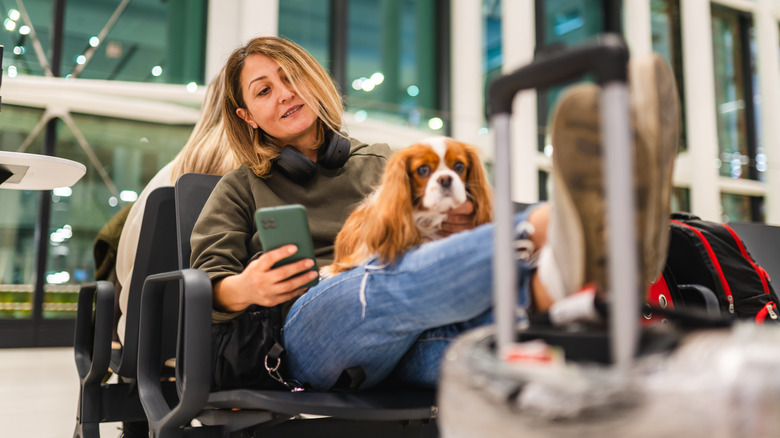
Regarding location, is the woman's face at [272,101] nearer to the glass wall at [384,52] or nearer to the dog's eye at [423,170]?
the dog's eye at [423,170]

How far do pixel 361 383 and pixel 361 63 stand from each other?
5769mm

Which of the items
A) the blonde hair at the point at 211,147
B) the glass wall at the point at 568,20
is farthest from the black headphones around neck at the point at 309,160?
the glass wall at the point at 568,20

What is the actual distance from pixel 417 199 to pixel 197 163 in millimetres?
844

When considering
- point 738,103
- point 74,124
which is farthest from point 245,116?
point 738,103

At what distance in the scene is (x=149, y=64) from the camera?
564cm

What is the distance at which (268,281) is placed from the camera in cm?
98

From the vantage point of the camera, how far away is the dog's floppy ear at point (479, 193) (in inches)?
42.6

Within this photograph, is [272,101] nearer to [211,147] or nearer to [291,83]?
[291,83]

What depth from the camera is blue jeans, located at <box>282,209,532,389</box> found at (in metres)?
0.77

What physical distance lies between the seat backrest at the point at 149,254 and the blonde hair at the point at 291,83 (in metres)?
0.21

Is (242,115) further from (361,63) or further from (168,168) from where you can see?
(361,63)

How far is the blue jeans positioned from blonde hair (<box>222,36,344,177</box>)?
54 centimetres

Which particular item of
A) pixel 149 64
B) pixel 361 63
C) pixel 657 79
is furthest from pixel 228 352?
pixel 361 63

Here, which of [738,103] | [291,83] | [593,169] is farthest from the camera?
[738,103]
